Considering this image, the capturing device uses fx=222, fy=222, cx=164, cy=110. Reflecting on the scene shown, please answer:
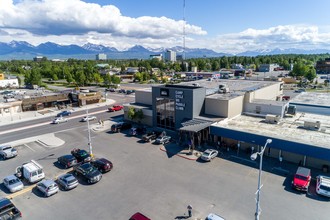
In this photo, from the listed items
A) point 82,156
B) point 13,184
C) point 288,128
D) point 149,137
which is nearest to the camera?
point 13,184

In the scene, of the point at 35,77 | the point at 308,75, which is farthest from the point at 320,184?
the point at 35,77

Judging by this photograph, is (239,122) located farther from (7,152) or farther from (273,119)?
(7,152)

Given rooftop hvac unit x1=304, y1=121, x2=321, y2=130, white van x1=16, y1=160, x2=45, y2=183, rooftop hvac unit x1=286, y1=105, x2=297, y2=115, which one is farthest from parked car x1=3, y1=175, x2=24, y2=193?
rooftop hvac unit x1=286, y1=105, x2=297, y2=115

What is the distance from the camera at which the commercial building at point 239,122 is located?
27.7m

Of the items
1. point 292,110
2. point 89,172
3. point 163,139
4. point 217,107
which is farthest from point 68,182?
point 292,110

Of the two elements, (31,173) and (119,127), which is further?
(119,127)

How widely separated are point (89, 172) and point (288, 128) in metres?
28.2

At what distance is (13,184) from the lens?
24219mm

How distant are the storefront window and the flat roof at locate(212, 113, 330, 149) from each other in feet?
29.0

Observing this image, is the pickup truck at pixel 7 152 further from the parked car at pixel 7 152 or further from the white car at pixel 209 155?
the white car at pixel 209 155

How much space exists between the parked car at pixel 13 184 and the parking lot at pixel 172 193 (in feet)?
2.56

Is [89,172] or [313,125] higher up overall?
[313,125]

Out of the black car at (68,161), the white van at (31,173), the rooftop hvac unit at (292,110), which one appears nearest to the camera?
the white van at (31,173)

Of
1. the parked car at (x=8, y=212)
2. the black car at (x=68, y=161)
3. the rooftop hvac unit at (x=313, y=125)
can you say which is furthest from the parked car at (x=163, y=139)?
the rooftop hvac unit at (x=313, y=125)
